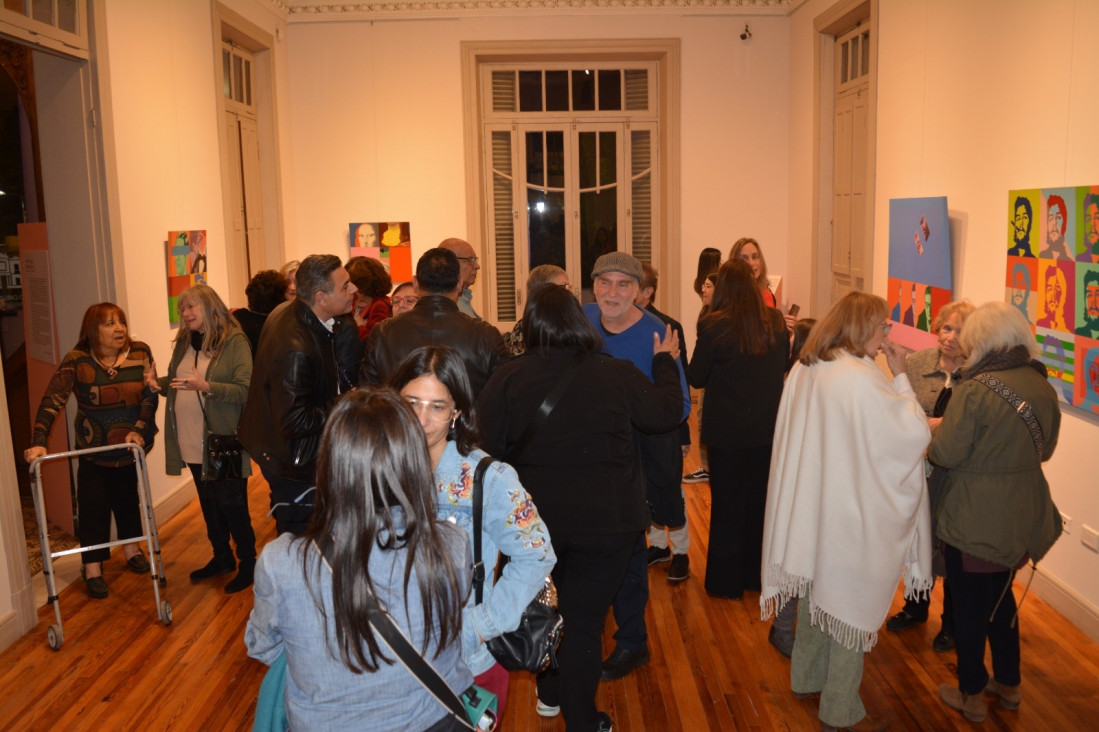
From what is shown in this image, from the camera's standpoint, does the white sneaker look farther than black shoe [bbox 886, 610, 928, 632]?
No

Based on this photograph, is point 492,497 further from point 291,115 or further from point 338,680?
point 291,115

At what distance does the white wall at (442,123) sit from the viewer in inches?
374

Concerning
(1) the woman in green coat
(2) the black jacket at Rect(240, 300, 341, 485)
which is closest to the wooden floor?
(1) the woman in green coat

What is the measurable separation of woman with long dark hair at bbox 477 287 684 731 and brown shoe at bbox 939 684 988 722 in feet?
5.10

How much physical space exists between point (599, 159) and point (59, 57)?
5.70 metres

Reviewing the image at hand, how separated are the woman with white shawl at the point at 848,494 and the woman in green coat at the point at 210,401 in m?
2.92

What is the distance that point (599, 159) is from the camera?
10.1 metres

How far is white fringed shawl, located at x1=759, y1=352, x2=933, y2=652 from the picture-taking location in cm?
329

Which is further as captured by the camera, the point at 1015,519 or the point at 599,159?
the point at 599,159

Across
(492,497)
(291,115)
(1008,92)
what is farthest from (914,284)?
(291,115)

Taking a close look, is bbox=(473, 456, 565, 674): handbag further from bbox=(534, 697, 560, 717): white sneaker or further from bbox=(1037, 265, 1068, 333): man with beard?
bbox=(1037, 265, 1068, 333): man with beard

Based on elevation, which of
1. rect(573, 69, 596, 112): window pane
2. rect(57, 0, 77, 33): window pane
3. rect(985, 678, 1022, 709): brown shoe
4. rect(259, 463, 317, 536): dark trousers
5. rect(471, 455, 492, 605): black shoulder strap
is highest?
rect(573, 69, 596, 112): window pane

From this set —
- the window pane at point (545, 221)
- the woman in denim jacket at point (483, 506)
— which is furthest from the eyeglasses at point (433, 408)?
the window pane at point (545, 221)

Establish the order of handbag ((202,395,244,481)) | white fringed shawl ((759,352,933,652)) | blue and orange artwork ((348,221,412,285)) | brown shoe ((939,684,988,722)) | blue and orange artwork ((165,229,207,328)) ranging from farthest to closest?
blue and orange artwork ((348,221,412,285))
blue and orange artwork ((165,229,207,328))
handbag ((202,395,244,481))
brown shoe ((939,684,988,722))
white fringed shawl ((759,352,933,652))
